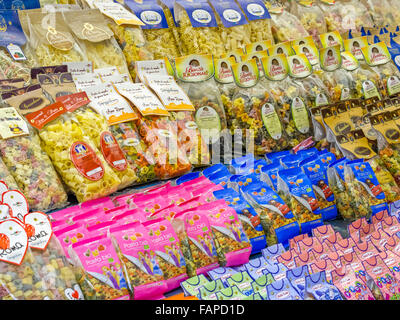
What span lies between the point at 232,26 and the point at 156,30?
1.45 ft

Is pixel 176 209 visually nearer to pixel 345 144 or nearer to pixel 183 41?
pixel 345 144

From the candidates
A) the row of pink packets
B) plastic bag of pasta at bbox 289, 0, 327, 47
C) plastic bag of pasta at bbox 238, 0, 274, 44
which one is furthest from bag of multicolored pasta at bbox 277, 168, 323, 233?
plastic bag of pasta at bbox 289, 0, 327, 47

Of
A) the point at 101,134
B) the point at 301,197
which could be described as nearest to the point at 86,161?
the point at 101,134

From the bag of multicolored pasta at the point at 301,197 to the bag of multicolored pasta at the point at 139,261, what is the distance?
668 mm

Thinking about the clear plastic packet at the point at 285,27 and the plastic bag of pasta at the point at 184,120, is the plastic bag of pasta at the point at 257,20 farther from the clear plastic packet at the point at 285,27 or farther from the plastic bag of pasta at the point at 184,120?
the plastic bag of pasta at the point at 184,120

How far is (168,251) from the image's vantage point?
1735 millimetres

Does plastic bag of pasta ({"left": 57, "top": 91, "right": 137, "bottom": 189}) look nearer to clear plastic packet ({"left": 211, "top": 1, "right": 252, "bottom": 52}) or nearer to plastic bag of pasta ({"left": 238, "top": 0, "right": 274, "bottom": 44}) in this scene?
clear plastic packet ({"left": 211, "top": 1, "right": 252, "bottom": 52})

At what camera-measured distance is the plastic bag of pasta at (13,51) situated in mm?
2443

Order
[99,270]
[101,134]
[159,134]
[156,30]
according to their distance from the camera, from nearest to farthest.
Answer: [99,270]
[101,134]
[159,134]
[156,30]

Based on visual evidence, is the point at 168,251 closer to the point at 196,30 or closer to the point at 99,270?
the point at 99,270

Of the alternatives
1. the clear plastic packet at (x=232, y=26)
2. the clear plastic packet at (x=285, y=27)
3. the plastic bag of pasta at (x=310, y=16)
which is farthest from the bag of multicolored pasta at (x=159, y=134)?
the plastic bag of pasta at (x=310, y=16)

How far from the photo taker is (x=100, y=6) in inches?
109

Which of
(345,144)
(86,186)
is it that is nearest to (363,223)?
(345,144)
